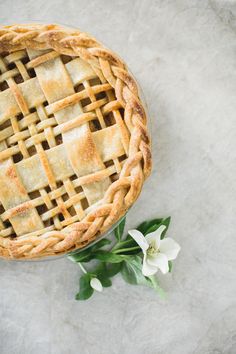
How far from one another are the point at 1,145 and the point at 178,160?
1.62 feet

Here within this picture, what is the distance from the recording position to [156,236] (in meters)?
1.17

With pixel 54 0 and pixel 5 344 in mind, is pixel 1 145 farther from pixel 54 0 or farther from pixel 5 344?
pixel 5 344

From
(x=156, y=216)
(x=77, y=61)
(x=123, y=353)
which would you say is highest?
(x=77, y=61)

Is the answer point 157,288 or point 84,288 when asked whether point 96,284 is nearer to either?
point 84,288

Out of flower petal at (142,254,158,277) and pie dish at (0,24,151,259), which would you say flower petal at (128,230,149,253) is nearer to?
flower petal at (142,254,158,277)

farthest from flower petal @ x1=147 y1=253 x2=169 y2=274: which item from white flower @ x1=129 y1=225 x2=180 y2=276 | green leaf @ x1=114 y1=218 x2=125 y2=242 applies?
green leaf @ x1=114 y1=218 x2=125 y2=242

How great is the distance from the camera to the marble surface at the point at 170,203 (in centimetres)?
126

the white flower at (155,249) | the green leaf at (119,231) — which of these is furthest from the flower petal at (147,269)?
the green leaf at (119,231)

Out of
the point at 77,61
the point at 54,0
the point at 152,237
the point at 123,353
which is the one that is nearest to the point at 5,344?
the point at 123,353

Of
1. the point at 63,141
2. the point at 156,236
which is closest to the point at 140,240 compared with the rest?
the point at 156,236

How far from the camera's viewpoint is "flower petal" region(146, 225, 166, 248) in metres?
1.16

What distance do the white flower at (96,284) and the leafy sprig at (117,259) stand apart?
13mm

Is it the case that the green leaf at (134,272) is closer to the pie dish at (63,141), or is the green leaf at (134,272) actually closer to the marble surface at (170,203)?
the marble surface at (170,203)

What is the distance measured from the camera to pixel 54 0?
4.17 ft
